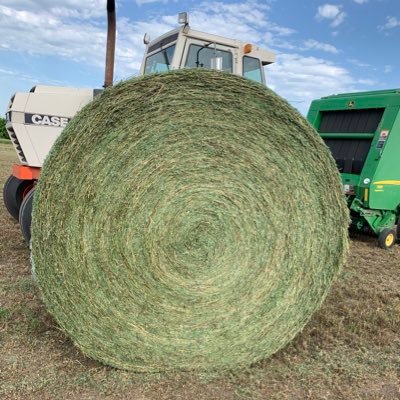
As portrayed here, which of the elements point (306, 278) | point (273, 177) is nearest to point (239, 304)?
point (306, 278)

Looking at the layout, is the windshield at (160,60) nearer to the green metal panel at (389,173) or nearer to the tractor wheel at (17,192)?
the tractor wheel at (17,192)

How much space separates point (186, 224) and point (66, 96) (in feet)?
8.70

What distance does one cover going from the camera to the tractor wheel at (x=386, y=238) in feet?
19.9

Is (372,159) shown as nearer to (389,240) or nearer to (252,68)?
(389,240)

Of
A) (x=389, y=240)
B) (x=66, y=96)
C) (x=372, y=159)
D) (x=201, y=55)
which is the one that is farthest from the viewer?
(x=389, y=240)

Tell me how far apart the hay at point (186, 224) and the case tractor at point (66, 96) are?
1.97 metres

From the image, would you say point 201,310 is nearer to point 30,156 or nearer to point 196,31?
point 30,156

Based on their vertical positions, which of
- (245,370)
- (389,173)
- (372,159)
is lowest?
(245,370)

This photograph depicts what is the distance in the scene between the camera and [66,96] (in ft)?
15.5

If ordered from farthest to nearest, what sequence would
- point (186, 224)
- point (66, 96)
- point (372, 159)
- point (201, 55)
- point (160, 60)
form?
point (372, 159)
point (160, 60)
point (201, 55)
point (66, 96)
point (186, 224)

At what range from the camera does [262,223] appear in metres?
2.72

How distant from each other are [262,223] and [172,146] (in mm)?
648

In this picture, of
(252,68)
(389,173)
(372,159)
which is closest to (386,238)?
(389,173)

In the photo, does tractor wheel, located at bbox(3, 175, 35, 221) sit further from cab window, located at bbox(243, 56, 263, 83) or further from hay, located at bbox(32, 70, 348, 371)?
hay, located at bbox(32, 70, 348, 371)
